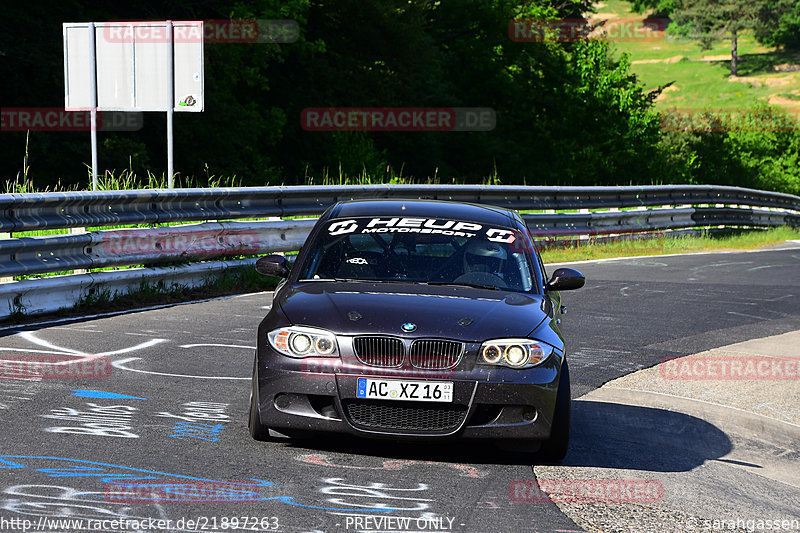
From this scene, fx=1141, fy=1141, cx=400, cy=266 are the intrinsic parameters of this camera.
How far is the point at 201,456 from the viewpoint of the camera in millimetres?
5766

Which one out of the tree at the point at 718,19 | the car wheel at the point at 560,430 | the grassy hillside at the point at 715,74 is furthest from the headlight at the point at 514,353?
the tree at the point at 718,19

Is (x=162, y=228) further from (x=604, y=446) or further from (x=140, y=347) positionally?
(x=604, y=446)

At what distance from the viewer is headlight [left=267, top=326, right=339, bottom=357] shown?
5949mm

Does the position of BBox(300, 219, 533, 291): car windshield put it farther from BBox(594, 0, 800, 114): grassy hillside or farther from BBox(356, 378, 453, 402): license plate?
BBox(594, 0, 800, 114): grassy hillside

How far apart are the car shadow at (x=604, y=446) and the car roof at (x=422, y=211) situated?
4.58 ft

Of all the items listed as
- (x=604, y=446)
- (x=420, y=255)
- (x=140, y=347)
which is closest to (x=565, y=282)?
(x=420, y=255)

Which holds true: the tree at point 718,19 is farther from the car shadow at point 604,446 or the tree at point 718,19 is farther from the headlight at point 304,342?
the headlight at point 304,342

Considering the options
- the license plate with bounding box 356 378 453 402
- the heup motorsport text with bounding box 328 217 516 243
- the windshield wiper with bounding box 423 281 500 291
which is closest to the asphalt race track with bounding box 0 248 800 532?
the license plate with bounding box 356 378 453 402

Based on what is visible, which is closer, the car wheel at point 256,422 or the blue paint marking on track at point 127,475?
the blue paint marking on track at point 127,475

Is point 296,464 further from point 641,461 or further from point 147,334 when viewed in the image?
point 147,334

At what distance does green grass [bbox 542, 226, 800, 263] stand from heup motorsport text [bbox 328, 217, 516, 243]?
10106mm

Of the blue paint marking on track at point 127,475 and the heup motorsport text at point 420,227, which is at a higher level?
the heup motorsport text at point 420,227

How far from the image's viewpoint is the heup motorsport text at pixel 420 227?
23.8 ft

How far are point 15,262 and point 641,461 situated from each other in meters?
6.12
